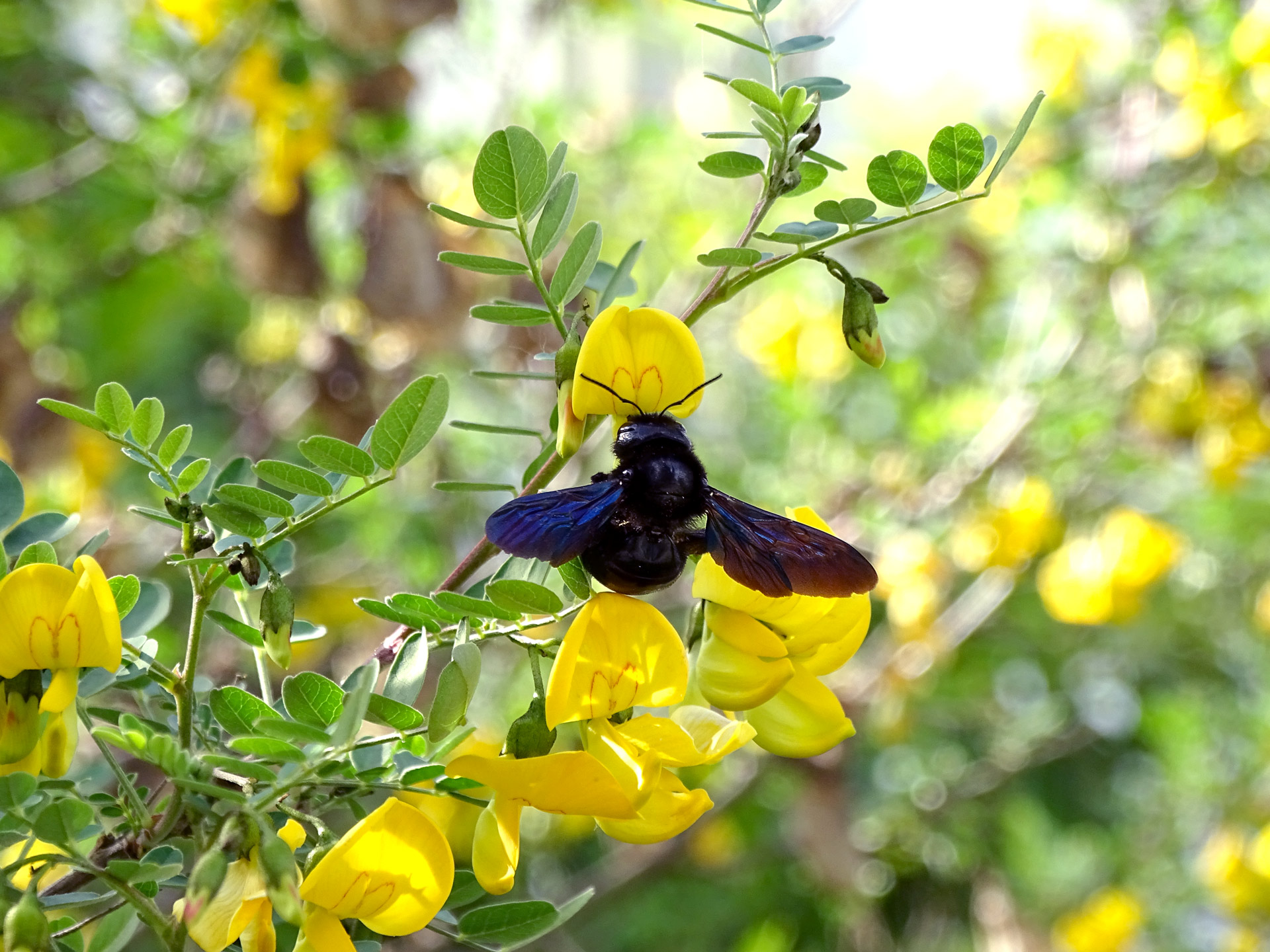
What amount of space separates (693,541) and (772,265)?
0.59 ft

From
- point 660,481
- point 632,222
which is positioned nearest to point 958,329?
point 632,222

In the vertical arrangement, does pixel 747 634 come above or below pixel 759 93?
below

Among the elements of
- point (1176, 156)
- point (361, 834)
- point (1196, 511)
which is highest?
point (361, 834)

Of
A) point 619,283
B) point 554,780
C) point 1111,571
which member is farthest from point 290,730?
point 1111,571

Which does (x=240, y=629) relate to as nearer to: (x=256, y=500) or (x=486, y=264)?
(x=256, y=500)

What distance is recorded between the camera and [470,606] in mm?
539

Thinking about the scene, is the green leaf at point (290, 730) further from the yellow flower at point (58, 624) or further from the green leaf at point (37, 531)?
the green leaf at point (37, 531)

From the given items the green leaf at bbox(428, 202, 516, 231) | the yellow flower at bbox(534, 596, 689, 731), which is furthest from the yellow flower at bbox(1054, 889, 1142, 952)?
the green leaf at bbox(428, 202, 516, 231)

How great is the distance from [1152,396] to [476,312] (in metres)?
1.93

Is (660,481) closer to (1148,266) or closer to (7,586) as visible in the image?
(7,586)

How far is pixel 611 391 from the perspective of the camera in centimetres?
59

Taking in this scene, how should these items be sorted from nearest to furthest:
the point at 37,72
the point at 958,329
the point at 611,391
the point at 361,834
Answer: the point at 361,834, the point at 611,391, the point at 37,72, the point at 958,329

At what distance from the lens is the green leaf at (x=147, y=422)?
0.57 meters

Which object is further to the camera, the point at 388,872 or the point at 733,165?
the point at 733,165
